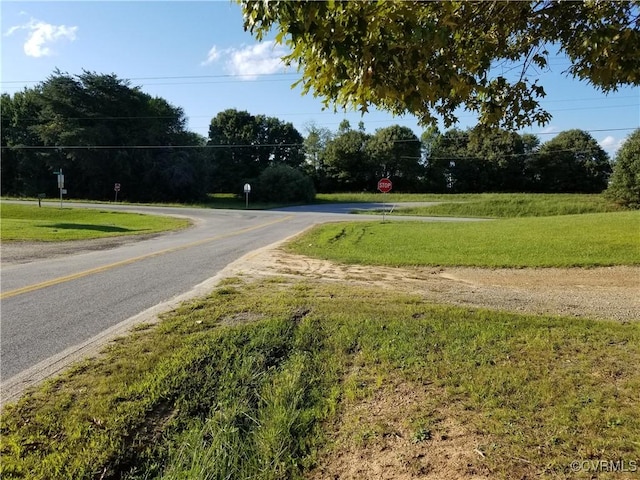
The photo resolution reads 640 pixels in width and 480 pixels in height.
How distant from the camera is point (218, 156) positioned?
214 feet

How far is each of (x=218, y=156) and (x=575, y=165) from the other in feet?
179

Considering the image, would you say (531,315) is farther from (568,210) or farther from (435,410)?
(568,210)

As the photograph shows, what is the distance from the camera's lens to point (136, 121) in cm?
5150

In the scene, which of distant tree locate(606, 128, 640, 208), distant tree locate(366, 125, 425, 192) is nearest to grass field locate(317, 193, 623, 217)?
distant tree locate(606, 128, 640, 208)

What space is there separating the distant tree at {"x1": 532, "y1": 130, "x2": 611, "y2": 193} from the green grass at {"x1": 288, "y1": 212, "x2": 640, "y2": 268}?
55759 millimetres

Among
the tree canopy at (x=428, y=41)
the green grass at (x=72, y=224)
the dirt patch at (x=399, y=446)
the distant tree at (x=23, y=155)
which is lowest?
the dirt patch at (x=399, y=446)

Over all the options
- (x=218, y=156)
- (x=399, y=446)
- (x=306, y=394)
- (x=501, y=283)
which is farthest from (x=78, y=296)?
(x=218, y=156)

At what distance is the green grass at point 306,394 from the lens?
278 cm

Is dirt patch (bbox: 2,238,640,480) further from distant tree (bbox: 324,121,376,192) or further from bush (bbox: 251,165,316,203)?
distant tree (bbox: 324,121,376,192)

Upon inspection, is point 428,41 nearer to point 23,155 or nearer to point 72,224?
point 72,224

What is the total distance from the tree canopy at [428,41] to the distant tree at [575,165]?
238ft

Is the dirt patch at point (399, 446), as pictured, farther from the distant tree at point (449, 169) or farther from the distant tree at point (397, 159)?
the distant tree at point (449, 169)

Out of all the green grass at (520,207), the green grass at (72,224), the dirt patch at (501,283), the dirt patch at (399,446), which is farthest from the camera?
the green grass at (520,207)

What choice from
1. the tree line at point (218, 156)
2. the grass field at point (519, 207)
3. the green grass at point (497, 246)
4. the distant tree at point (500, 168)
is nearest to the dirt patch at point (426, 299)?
the green grass at point (497, 246)
